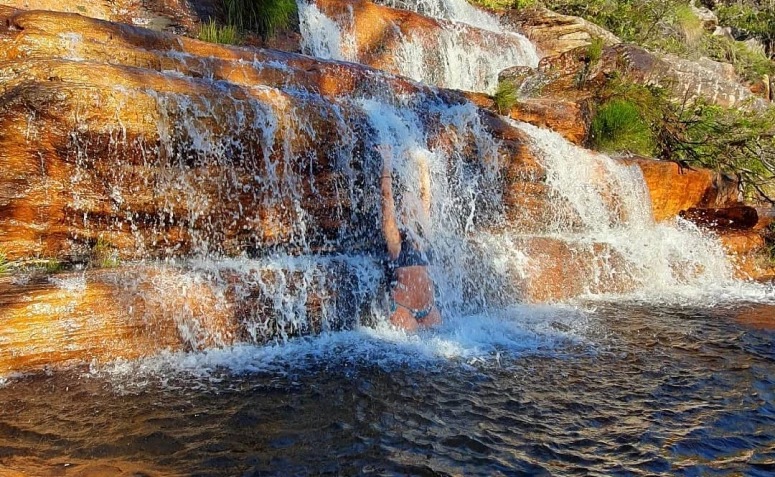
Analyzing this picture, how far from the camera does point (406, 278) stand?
4.75 meters

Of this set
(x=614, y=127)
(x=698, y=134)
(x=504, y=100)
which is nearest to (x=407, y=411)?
(x=504, y=100)

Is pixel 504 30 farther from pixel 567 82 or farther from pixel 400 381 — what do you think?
pixel 400 381

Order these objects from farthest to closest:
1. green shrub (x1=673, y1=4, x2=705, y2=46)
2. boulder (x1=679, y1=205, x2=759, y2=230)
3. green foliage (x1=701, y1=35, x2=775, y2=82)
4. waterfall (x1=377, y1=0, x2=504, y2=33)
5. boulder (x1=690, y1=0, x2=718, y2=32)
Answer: boulder (x1=690, y1=0, x2=718, y2=32), green shrub (x1=673, y1=4, x2=705, y2=46), green foliage (x1=701, y1=35, x2=775, y2=82), waterfall (x1=377, y1=0, x2=504, y2=33), boulder (x1=679, y1=205, x2=759, y2=230)

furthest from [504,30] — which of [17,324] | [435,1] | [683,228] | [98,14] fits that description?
[17,324]

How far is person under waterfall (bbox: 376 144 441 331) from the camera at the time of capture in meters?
4.69

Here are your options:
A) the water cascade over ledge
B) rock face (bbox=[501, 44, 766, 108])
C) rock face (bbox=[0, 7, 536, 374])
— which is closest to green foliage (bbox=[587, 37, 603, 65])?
rock face (bbox=[501, 44, 766, 108])

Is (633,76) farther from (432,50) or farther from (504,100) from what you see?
(504,100)

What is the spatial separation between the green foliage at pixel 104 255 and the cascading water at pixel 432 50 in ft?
21.9

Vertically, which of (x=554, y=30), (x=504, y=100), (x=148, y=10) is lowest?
(x=504, y=100)

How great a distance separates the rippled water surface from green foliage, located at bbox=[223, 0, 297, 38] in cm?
670

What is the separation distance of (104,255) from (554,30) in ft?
44.6

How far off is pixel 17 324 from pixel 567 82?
10.4 meters

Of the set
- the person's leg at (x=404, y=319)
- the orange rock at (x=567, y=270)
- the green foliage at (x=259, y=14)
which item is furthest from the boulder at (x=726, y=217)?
the green foliage at (x=259, y=14)

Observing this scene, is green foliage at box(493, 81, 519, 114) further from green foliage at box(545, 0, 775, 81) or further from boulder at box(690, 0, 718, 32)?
boulder at box(690, 0, 718, 32)
